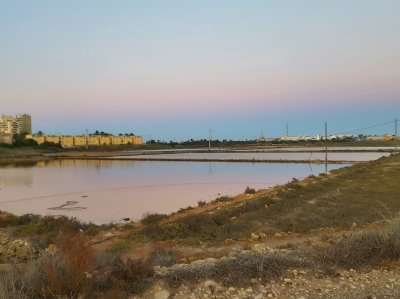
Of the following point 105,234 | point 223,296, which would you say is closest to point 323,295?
point 223,296

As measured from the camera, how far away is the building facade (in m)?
124

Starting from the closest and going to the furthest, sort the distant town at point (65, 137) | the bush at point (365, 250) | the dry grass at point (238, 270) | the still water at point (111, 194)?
the dry grass at point (238, 270) → the bush at point (365, 250) → the still water at point (111, 194) → the distant town at point (65, 137)

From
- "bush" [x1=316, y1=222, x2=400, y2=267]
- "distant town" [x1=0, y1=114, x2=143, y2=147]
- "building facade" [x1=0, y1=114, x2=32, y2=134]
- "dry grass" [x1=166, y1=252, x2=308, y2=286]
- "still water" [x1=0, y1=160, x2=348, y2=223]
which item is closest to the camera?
"dry grass" [x1=166, y1=252, x2=308, y2=286]

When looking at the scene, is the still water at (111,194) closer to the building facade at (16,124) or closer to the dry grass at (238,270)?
the dry grass at (238,270)

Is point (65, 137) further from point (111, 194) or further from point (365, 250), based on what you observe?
point (365, 250)

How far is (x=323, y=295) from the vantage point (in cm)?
413

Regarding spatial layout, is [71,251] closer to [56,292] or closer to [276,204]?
[56,292]

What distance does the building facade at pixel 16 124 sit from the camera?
12419cm

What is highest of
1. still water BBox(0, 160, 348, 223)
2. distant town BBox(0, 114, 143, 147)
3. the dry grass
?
distant town BBox(0, 114, 143, 147)

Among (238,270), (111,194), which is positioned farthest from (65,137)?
(238,270)

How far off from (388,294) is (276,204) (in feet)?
30.3

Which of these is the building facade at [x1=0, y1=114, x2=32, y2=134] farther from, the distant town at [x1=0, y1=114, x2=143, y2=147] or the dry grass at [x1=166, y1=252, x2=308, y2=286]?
the dry grass at [x1=166, y1=252, x2=308, y2=286]

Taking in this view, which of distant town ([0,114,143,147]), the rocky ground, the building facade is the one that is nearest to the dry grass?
the rocky ground

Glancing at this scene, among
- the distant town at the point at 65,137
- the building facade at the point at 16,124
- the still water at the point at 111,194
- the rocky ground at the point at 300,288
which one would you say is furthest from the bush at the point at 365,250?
the building facade at the point at 16,124
